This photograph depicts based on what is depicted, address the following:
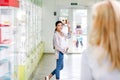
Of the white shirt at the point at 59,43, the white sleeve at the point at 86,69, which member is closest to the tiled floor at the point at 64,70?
the white shirt at the point at 59,43

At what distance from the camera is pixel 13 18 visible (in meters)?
5.34

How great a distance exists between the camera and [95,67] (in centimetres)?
198

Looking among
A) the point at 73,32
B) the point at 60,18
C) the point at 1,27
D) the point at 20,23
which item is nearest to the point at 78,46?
the point at 73,32

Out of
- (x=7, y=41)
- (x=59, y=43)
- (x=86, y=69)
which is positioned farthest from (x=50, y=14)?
(x=86, y=69)

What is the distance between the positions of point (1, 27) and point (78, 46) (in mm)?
10997

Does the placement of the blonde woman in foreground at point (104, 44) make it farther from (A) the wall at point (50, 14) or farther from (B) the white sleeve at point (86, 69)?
(A) the wall at point (50, 14)

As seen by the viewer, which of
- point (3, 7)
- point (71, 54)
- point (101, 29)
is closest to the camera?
point (101, 29)

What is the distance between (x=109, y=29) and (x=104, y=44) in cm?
10

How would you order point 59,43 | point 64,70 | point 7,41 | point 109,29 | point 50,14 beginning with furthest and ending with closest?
point 50,14, point 64,70, point 59,43, point 7,41, point 109,29

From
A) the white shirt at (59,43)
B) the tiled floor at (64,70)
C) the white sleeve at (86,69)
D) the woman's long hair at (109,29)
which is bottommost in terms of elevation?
the tiled floor at (64,70)

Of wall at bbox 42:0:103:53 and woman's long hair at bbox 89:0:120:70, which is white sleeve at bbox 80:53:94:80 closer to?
woman's long hair at bbox 89:0:120:70

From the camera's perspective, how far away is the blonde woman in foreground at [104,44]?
1915mm

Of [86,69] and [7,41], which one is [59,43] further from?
[86,69]

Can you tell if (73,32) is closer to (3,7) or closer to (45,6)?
(45,6)
